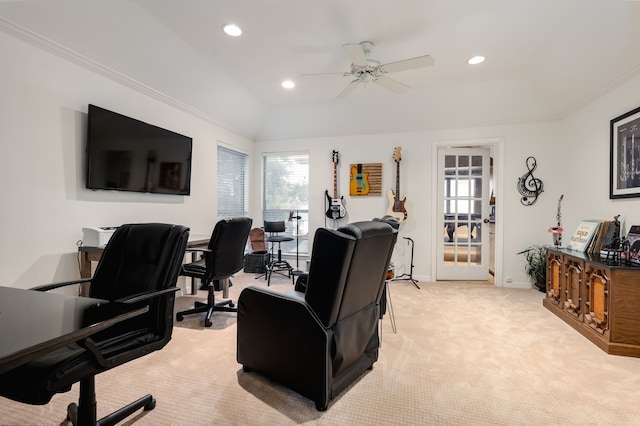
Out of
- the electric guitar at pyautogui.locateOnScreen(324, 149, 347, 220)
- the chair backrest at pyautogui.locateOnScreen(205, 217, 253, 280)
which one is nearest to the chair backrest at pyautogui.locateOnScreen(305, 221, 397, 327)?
the chair backrest at pyautogui.locateOnScreen(205, 217, 253, 280)

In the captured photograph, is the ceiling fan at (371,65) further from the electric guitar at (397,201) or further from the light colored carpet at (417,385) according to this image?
the light colored carpet at (417,385)

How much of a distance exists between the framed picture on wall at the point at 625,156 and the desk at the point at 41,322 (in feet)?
13.2

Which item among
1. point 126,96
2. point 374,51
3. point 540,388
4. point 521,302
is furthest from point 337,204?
point 540,388

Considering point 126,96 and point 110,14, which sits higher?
point 110,14

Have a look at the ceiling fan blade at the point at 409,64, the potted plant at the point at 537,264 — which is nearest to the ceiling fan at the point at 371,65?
the ceiling fan blade at the point at 409,64

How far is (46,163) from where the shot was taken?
7.85 feet

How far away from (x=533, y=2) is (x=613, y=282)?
2.30 metres

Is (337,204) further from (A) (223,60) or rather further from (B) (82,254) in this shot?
(B) (82,254)

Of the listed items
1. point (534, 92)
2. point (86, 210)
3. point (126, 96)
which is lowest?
point (86, 210)

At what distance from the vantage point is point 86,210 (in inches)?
106

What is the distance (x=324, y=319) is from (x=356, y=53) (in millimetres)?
2196

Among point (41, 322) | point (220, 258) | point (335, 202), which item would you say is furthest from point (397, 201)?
point (41, 322)

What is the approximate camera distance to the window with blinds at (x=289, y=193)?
5.34m

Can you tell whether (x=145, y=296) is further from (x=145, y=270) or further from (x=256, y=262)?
(x=256, y=262)
